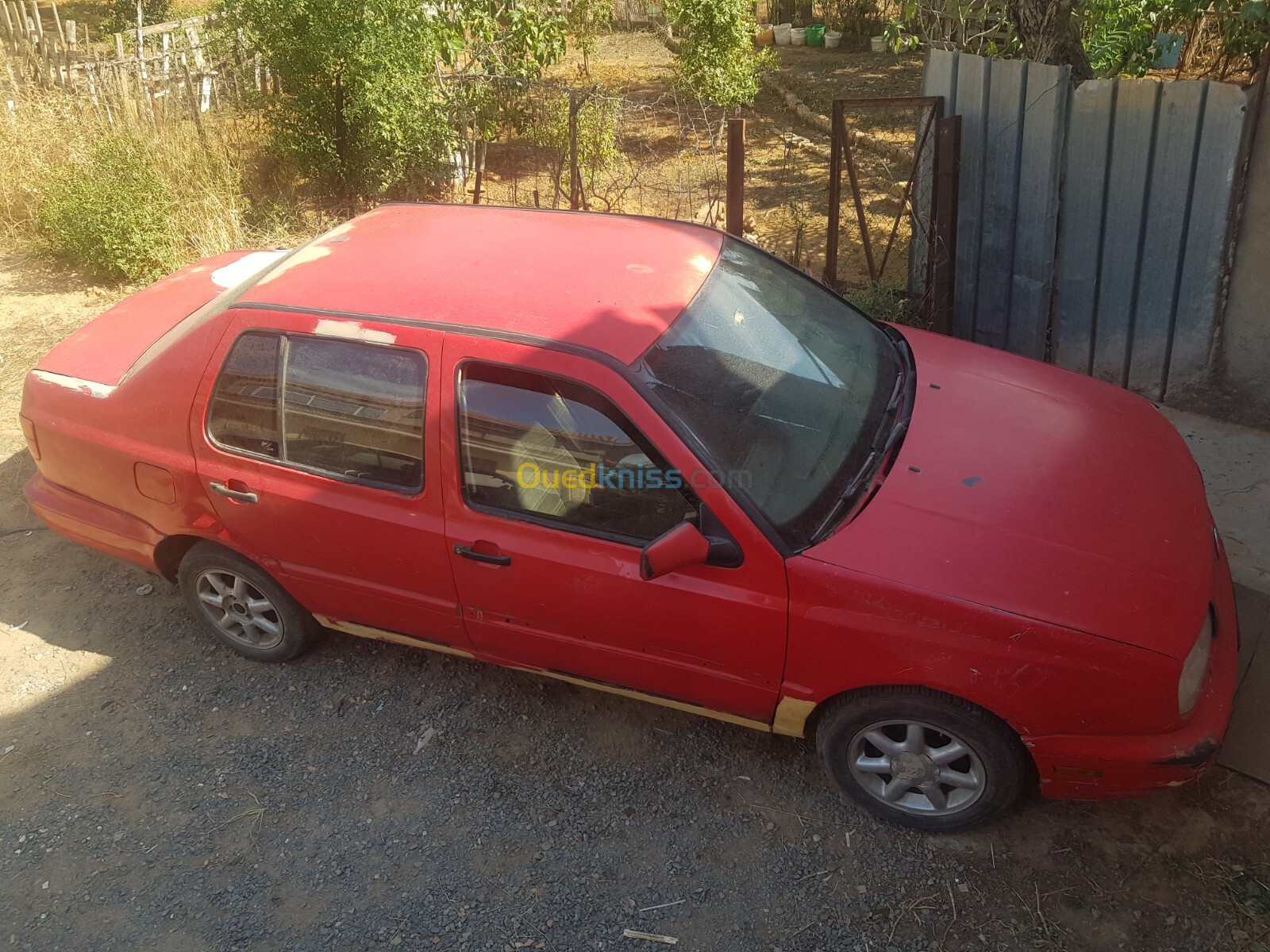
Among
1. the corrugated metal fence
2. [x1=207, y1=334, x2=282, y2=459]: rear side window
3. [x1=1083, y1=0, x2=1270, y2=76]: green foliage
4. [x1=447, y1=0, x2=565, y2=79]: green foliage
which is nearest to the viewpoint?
[x1=207, y1=334, x2=282, y2=459]: rear side window

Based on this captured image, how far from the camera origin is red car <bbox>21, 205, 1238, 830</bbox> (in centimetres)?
280

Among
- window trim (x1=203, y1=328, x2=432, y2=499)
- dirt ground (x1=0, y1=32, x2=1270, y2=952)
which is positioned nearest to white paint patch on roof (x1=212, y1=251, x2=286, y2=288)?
window trim (x1=203, y1=328, x2=432, y2=499)

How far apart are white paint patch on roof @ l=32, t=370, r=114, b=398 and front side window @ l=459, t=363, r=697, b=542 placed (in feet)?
5.80

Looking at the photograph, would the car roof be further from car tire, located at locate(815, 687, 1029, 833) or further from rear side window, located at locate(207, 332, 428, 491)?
car tire, located at locate(815, 687, 1029, 833)

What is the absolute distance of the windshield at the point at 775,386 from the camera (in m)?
2.99

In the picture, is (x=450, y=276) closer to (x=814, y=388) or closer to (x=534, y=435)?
(x=534, y=435)

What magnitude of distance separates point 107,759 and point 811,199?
757cm

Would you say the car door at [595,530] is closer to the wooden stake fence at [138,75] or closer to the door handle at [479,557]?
the door handle at [479,557]

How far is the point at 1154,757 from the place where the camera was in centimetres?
274

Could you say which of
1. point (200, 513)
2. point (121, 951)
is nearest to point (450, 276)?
point (200, 513)

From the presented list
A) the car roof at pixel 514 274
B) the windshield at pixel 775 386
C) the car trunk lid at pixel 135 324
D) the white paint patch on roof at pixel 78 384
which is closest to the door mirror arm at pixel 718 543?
the windshield at pixel 775 386

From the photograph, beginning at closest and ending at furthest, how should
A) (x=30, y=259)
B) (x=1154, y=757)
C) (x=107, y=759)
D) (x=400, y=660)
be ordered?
(x=1154, y=757)
(x=107, y=759)
(x=400, y=660)
(x=30, y=259)

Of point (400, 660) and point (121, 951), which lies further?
point (400, 660)

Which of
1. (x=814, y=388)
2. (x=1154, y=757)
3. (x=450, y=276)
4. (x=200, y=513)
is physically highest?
(x=450, y=276)
